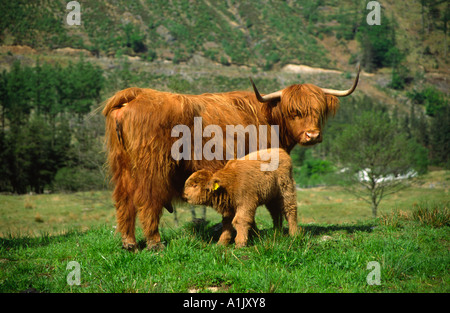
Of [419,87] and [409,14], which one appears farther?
[409,14]

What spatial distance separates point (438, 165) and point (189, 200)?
278 ft

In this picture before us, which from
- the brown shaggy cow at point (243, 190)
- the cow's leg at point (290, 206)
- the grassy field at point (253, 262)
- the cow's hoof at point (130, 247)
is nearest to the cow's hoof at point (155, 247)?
the grassy field at point (253, 262)

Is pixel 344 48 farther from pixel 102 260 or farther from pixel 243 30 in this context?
pixel 102 260

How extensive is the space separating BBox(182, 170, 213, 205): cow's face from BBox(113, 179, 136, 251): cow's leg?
0.91 m

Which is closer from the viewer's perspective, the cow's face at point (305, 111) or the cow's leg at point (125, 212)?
the cow's leg at point (125, 212)

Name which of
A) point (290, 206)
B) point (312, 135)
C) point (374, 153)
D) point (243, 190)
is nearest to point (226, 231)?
point (243, 190)

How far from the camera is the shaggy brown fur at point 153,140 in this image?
18.9ft

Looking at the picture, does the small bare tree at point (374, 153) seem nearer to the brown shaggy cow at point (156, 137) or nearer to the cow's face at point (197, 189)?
the brown shaggy cow at point (156, 137)

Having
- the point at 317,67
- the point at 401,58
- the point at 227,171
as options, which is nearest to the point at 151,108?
the point at 227,171

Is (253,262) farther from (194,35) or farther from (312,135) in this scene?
(194,35)

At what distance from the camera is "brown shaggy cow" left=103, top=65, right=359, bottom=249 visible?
577cm

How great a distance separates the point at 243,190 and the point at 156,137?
157 centimetres

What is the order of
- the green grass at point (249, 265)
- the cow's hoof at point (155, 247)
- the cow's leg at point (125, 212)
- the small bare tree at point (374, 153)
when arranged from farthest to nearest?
the small bare tree at point (374, 153)
the cow's leg at point (125, 212)
the cow's hoof at point (155, 247)
the green grass at point (249, 265)

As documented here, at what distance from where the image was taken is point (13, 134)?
50500 mm
